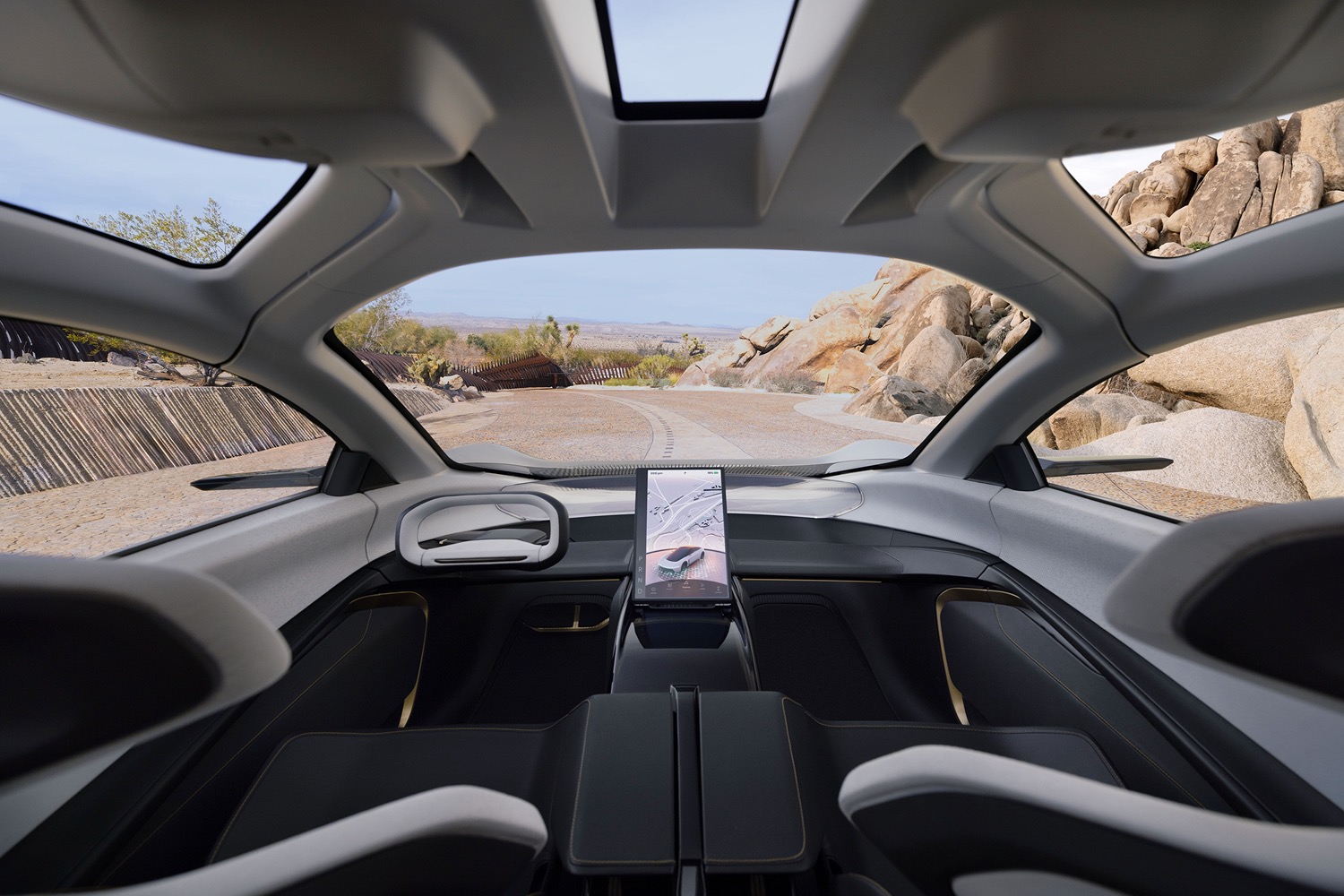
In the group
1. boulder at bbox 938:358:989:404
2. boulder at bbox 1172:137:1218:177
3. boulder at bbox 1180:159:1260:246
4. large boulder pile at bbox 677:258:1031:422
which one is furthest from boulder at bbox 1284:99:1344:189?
boulder at bbox 938:358:989:404

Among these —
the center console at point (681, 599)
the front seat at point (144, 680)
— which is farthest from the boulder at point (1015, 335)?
the front seat at point (144, 680)

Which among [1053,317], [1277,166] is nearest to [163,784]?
[1053,317]

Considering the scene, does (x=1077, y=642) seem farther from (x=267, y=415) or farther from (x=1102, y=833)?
(x=267, y=415)

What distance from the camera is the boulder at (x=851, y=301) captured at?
10.4ft

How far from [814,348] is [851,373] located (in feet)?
1.28

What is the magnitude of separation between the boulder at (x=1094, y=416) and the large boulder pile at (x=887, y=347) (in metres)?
0.36

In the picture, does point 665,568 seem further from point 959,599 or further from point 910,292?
point 910,292

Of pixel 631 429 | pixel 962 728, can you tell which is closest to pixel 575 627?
pixel 631 429

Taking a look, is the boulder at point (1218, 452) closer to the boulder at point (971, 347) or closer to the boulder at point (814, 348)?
the boulder at point (971, 347)

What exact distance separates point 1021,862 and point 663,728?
936mm

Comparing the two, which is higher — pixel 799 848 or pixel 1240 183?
pixel 1240 183

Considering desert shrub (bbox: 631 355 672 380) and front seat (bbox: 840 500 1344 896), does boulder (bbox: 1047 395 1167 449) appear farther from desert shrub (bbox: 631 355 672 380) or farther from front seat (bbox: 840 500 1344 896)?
front seat (bbox: 840 500 1344 896)

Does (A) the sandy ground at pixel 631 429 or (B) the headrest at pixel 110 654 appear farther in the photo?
(A) the sandy ground at pixel 631 429

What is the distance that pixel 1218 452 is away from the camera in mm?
1910
